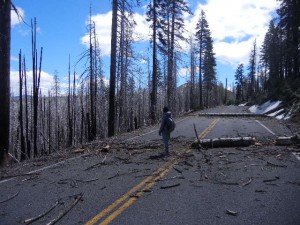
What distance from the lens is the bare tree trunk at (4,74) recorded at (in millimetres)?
11430

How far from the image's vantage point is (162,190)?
7258 mm

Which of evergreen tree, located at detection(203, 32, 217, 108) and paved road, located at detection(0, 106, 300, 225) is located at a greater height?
evergreen tree, located at detection(203, 32, 217, 108)

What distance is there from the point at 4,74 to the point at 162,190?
706 cm

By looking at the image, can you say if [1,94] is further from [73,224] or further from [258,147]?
[258,147]

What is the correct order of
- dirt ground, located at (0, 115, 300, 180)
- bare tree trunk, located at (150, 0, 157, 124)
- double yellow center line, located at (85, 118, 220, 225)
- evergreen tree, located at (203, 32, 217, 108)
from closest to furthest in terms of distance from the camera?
double yellow center line, located at (85, 118, 220, 225)
dirt ground, located at (0, 115, 300, 180)
bare tree trunk, located at (150, 0, 157, 124)
evergreen tree, located at (203, 32, 217, 108)

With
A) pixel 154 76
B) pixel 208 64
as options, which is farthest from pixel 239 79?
pixel 154 76

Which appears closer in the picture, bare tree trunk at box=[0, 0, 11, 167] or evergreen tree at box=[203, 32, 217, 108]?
bare tree trunk at box=[0, 0, 11, 167]

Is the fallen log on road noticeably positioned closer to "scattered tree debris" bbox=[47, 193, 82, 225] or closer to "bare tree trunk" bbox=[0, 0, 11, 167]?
"bare tree trunk" bbox=[0, 0, 11, 167]

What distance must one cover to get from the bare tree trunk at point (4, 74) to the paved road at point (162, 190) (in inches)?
90.2

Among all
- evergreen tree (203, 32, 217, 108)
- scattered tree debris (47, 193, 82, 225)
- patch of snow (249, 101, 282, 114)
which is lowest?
scattered tree debris (47, 193, 82, 225)

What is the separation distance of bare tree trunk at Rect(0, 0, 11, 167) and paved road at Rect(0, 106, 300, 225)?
90.2 inches

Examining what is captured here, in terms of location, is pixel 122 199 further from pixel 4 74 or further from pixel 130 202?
pixel 4 74

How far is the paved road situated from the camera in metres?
5.68

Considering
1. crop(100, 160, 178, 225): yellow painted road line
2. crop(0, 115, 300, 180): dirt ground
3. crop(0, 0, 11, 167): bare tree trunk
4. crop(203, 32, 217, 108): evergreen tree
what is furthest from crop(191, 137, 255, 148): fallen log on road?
crop(203, 32, 217, 108): evergreen tree
